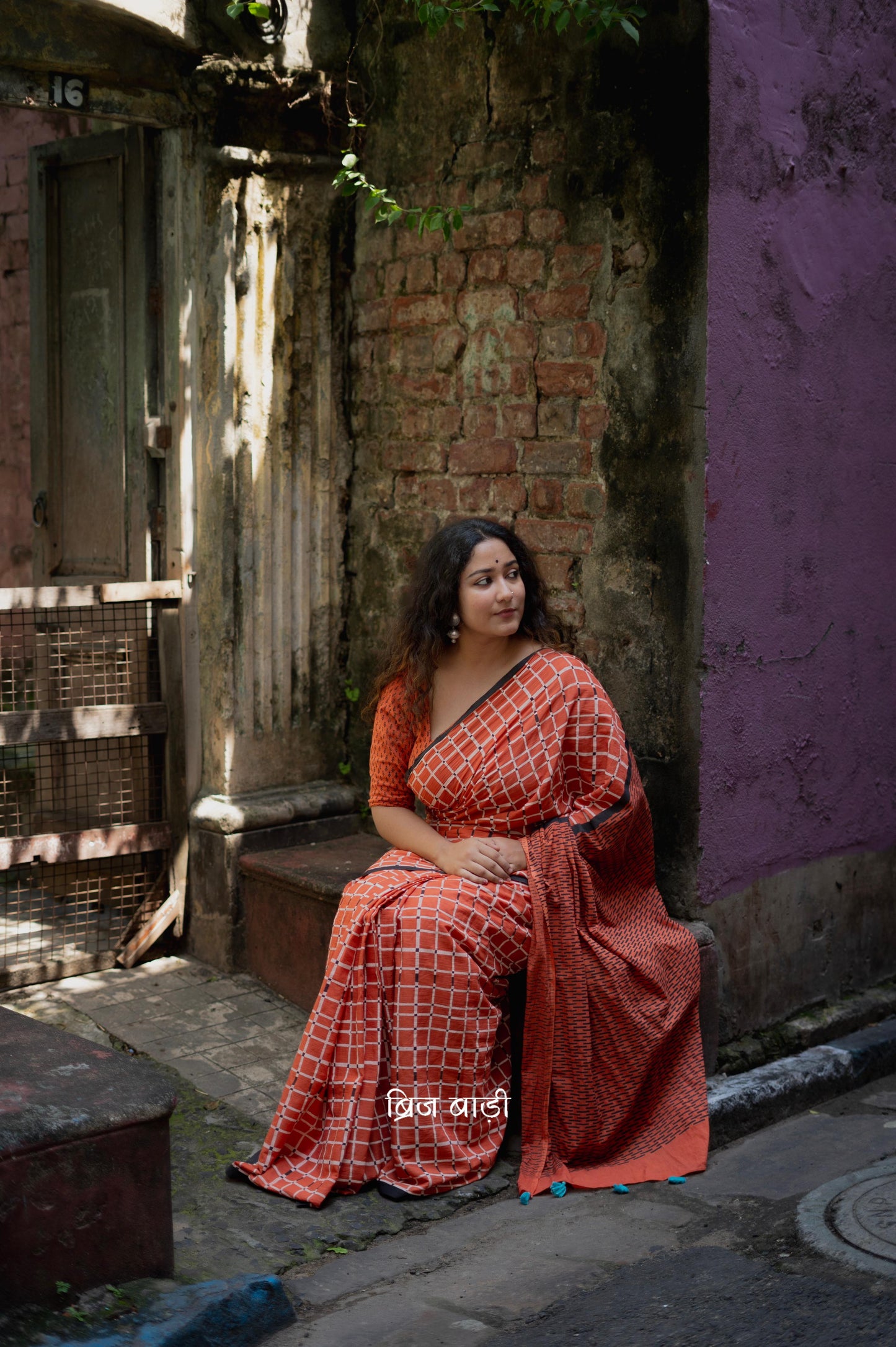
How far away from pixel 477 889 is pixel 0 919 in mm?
2043

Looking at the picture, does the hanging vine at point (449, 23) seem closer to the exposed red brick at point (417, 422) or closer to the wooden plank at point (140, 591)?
the exposed red brick at point (417, 422)

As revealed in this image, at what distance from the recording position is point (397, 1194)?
11.1ft

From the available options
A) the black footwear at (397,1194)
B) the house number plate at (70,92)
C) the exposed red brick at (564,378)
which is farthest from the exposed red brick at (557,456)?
the black footwear at (397,1194)

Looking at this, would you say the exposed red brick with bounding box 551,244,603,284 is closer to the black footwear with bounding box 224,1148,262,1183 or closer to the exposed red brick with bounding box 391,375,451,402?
the exposed red brick with bounding box 391,375,451,402

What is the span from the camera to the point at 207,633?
4.70 meters

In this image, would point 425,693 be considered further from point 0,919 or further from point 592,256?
point 0,919

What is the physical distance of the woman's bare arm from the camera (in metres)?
3.56

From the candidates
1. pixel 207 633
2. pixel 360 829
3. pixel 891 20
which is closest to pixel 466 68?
pixel 891 20

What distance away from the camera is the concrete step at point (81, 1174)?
250 cm

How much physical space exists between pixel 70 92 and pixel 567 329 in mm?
1664

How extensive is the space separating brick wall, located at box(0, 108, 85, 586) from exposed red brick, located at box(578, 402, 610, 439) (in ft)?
11.1

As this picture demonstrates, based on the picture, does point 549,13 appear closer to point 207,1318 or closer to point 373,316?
point 373,316

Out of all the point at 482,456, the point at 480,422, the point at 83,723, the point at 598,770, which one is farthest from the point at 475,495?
the point at 83,723

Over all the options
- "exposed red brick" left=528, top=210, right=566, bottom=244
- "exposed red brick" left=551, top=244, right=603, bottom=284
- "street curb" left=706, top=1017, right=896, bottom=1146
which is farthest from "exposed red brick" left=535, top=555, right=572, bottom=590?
"street curb" left=706, top=1017, right=896, bottom=1146
